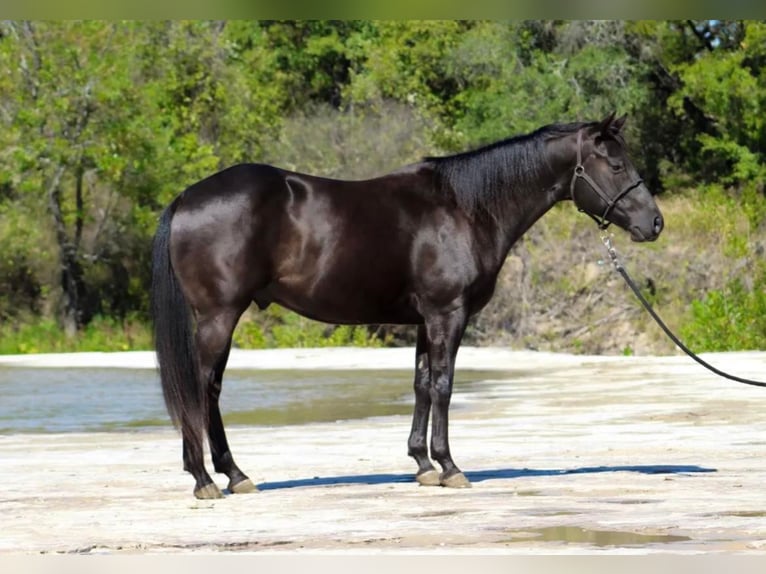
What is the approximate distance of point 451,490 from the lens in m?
9.20

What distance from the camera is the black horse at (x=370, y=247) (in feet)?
29.9

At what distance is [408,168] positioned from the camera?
9781mm

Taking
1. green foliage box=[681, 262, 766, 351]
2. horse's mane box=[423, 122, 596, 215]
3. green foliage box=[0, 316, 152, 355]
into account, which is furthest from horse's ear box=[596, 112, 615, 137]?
green foliage box=[0, 316, 152, 355]

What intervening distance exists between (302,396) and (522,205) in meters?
7.66

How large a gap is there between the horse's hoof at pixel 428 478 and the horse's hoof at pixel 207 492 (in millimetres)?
1277

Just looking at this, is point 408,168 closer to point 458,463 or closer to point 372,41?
point 458,463

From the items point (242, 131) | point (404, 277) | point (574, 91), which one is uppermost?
point (404, 277)

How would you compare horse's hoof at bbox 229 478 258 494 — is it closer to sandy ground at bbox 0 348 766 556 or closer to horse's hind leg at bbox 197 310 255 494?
horse's hind leg at bbox 197 310 255 494

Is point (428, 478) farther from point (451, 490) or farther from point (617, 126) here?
point (617, 126)

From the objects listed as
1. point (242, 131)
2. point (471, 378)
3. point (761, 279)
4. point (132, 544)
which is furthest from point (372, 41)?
point (132, 544)

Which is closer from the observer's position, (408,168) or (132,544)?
(132,544)

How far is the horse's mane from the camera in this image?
31.7ft

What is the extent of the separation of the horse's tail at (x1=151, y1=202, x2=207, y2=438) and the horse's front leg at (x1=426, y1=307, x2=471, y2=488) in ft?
4.70

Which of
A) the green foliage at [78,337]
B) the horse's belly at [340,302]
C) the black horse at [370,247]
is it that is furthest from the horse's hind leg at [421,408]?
the green foliage at [78,337]
